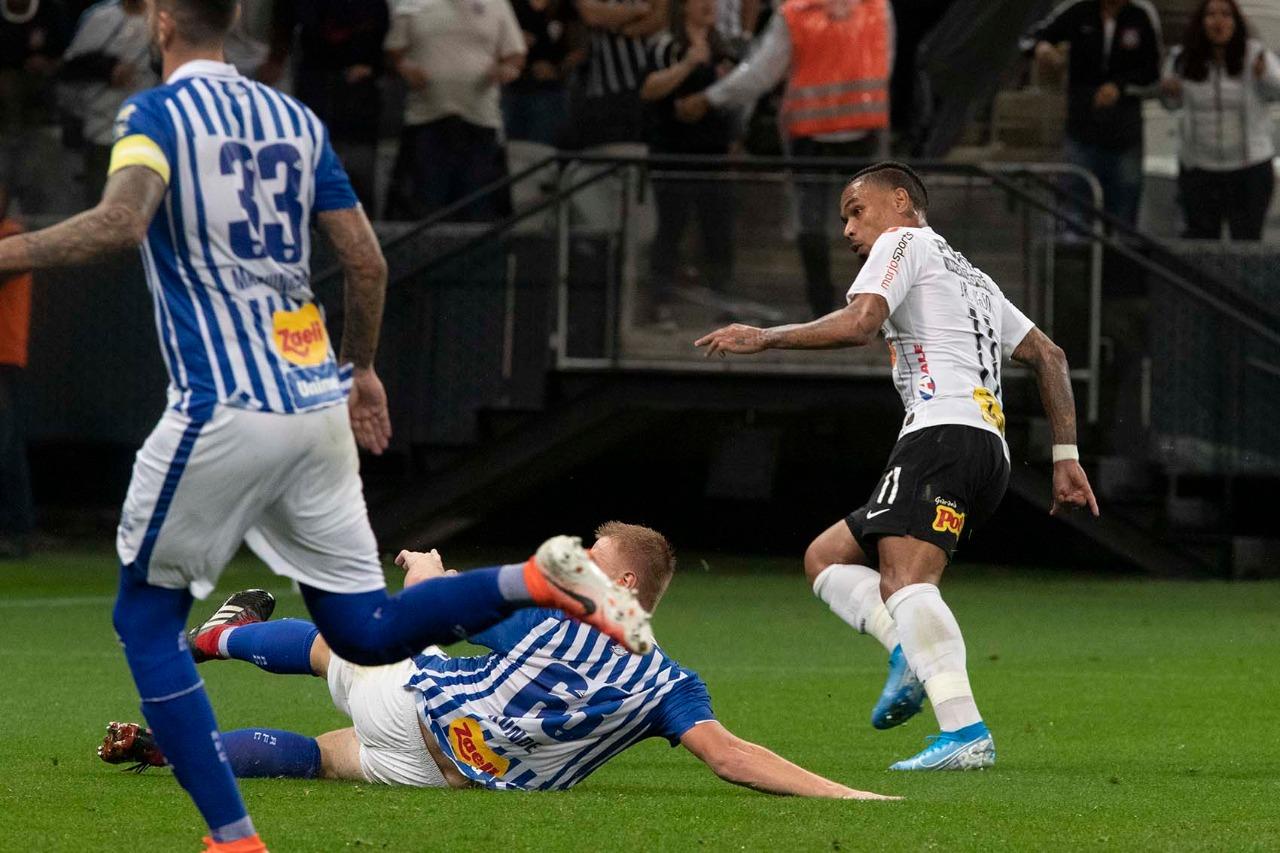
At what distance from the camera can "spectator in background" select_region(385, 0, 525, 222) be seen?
1488 centimetres

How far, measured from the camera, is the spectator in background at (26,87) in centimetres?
1582

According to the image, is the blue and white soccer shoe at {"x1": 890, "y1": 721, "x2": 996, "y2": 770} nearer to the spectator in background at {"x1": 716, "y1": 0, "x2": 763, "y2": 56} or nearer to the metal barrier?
the metal barrier

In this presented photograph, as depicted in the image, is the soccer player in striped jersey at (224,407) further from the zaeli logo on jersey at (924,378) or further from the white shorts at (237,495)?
the zaeli logo on jersey at (924,378)

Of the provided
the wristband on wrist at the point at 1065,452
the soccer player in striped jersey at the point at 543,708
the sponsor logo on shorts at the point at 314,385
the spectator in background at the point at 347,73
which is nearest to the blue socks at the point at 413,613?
the sponsor logo on shorts at the point at 314,385

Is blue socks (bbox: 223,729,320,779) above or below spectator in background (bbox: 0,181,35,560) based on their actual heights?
above

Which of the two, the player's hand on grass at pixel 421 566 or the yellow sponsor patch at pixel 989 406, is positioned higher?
the yellow sponsor patch at pixel 989 406

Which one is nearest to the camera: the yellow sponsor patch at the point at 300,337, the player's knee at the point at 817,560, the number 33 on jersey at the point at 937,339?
the yellow sponsor patch at the point at 300,337

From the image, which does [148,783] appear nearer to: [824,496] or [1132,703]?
[1132,703]

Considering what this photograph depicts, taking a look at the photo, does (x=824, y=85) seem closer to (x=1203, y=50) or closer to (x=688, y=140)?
(x=688, y=140)

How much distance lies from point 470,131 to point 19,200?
11.3 feet

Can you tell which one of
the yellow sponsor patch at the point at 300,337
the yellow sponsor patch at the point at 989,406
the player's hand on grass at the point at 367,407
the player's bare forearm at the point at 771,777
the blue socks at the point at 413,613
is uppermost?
the yellow sponsor patch at the point at 300,337

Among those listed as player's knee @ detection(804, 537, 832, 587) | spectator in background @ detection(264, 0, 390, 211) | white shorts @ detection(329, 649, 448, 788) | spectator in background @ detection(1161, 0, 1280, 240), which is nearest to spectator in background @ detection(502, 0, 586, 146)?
spectator in background @ detection(264, 0, 390, 211)

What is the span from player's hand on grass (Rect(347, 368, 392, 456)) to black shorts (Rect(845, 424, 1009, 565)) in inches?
97.1

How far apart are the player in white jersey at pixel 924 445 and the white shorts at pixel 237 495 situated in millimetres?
2305
